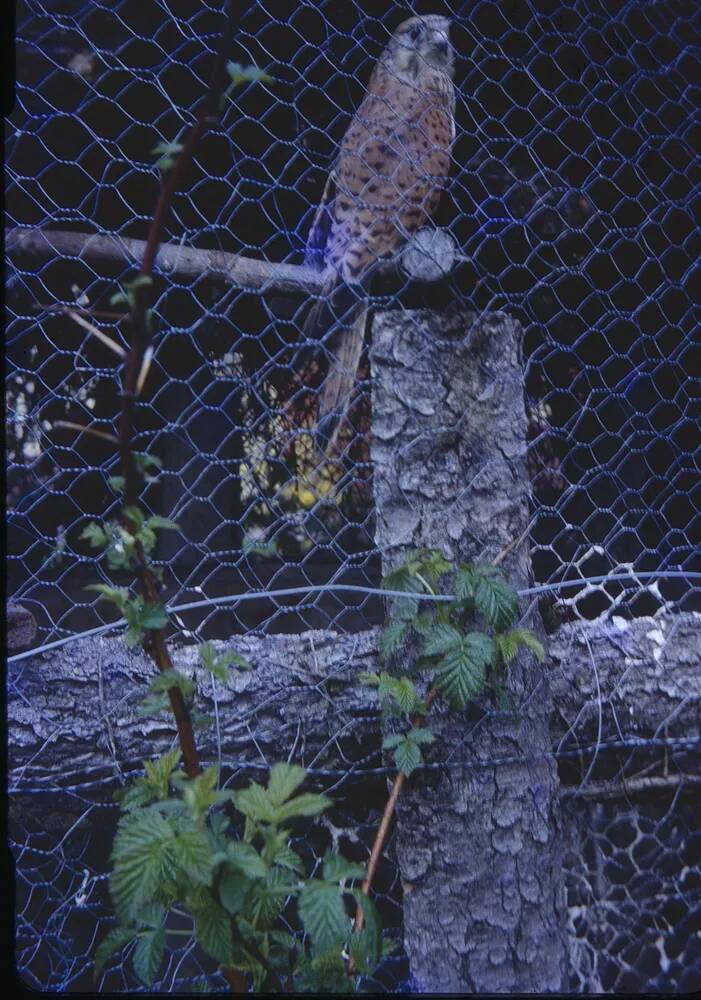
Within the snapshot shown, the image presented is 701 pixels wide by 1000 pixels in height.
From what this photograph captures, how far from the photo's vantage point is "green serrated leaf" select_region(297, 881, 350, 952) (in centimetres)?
63

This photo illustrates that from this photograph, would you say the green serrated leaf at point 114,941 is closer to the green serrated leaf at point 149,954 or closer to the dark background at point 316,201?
the green serrated leaf at point 149,954

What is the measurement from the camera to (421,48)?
1.89 metres

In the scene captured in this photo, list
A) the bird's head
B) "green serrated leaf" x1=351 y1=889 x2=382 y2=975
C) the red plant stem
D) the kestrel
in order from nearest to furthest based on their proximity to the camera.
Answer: "green serrated leaf" x1=351 y1=889 x2=382 y2=975 < the red plant stem < the kestrel < the bird's head

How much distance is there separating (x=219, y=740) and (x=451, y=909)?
319mm

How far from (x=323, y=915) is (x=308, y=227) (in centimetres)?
178

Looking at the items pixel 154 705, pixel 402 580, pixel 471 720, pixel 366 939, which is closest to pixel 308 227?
pixel 402 580

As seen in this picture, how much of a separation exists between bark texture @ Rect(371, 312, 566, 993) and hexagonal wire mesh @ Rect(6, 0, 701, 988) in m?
0.22

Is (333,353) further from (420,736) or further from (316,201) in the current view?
(316,201)

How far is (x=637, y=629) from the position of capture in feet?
3.67

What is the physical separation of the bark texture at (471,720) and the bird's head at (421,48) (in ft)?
3.71

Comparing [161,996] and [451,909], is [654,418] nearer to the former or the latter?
[451,909]

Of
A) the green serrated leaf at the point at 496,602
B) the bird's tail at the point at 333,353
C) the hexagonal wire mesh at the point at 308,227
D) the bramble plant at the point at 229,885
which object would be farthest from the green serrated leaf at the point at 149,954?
the bird's tail at the point at 333,353

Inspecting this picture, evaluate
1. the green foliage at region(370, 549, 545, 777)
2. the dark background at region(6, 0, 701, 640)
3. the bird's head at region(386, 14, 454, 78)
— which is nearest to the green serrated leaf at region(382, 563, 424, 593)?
the green foliage at region(370, 549, 545, 777)

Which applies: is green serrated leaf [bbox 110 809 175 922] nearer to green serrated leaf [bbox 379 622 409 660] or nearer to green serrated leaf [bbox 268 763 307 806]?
green serrated leaf [bbox 268 763 307 806]
